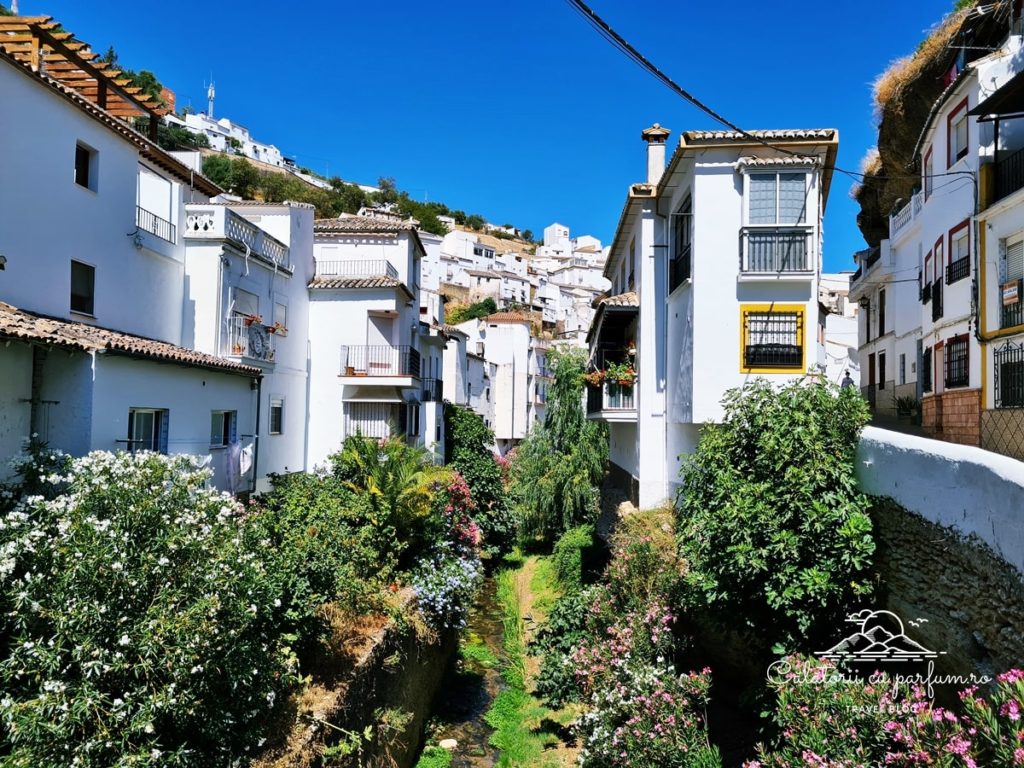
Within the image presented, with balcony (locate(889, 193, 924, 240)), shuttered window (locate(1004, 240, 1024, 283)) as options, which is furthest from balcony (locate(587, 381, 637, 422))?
balcony (locate(889, 193, 924, 240))

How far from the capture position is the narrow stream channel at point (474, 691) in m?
14.0

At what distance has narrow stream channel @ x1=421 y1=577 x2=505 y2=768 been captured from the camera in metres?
14.0

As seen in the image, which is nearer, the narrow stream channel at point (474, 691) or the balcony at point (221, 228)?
the narrow stream channel at point (474, 691)

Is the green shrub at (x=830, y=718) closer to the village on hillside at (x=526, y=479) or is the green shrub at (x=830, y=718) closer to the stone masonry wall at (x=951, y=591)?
the village on hillside at (x=526, y=479)

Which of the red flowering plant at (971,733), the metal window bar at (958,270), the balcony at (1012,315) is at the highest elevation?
the metal window bar at (958,270)

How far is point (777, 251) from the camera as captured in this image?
1423 centimetres

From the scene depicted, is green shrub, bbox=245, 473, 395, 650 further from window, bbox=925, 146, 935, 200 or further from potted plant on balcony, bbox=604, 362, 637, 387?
window, bbox=925, 146, 935, 200

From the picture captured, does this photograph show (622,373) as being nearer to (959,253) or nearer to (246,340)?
(959,253)

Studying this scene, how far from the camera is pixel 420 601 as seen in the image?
14.8m

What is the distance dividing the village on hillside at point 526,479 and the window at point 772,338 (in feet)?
0.25

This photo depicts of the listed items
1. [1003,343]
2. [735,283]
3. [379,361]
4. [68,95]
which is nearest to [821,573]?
[735,283]

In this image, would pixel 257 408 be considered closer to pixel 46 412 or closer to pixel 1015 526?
pixel 46 412

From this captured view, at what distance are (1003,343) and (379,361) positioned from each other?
18581 mm

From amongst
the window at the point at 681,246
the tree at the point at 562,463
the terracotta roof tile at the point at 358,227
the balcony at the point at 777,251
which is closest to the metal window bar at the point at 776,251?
the balcony at the point at 777,251
